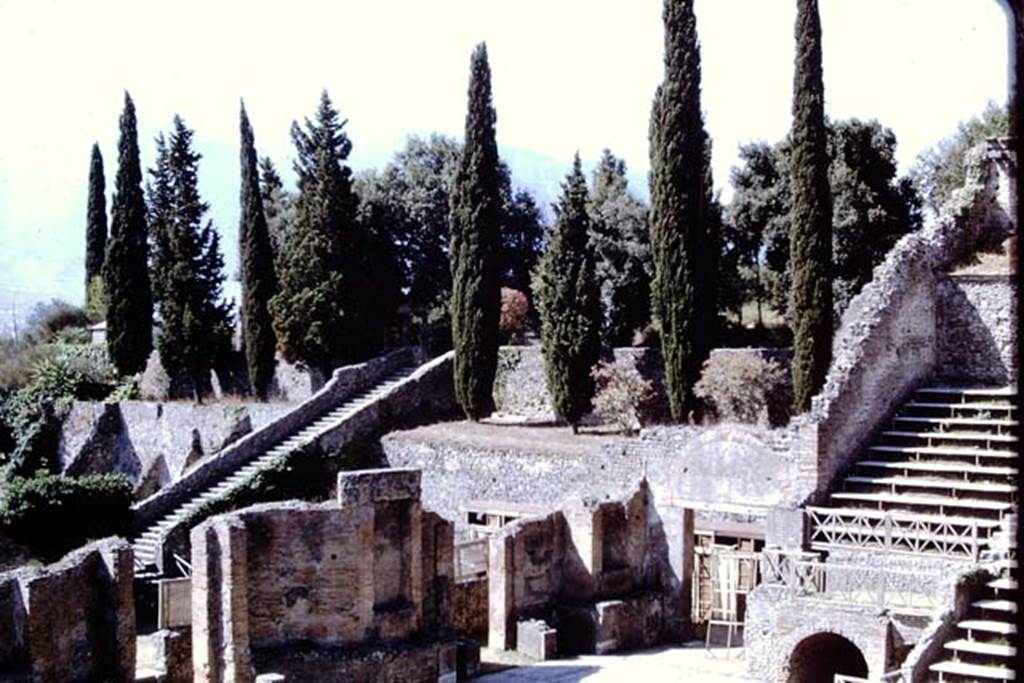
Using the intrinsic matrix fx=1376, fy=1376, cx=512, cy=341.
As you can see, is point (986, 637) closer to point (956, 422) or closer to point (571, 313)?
point (956, 422)

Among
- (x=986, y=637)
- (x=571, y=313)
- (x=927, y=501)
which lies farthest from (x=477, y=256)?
(x=986, y=637)

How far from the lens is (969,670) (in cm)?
1941

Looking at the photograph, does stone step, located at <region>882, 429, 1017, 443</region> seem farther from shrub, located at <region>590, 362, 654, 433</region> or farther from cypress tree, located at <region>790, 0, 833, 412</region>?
shrub, located at <region>590, 362, 654, 433</region>

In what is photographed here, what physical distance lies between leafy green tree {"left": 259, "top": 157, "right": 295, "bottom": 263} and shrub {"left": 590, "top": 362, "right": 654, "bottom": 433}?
1478 cm

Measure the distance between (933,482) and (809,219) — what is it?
959 cm

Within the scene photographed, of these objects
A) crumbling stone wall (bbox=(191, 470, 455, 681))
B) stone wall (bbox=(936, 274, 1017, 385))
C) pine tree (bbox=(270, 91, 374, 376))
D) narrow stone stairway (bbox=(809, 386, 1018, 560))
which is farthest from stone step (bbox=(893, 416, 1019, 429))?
pine tree (bbox=(270, 91, 374, 376))

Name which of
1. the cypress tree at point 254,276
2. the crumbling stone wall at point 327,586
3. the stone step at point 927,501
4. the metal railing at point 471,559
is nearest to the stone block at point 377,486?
the crumbling stone wall at point 327,586

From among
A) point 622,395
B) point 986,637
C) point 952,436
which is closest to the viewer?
point 986,637

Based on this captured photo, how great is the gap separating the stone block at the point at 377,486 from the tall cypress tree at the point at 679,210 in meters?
11.7

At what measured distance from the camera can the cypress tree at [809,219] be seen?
32375 mm

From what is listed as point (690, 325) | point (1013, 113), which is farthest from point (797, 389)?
point (1013, 113)

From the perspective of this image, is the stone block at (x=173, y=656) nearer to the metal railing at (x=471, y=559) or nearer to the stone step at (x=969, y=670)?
the metal railing at (x=471, y=559)

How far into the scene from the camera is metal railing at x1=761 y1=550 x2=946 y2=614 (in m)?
22.1

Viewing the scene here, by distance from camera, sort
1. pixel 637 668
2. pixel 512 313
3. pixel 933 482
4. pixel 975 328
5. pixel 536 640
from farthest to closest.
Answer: pixel 512 313 → pixel 975 328 → pixel 536 640 → pixel 933 482 → pixel 637 668
